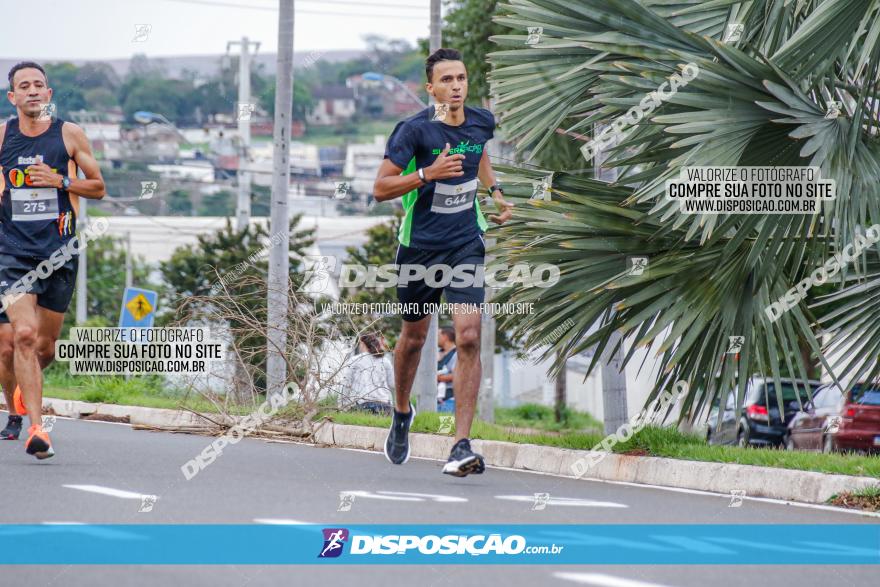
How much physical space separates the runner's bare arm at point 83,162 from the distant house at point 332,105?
144186 mm

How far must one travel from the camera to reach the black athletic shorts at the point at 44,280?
833cm

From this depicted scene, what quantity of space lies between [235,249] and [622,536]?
3521 cm

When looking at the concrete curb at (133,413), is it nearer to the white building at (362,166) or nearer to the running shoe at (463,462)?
the running shoe at (463,462)

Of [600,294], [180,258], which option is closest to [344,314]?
[600,294]

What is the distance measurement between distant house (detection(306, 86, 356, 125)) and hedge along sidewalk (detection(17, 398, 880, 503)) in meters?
142

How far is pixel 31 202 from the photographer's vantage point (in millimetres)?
8352

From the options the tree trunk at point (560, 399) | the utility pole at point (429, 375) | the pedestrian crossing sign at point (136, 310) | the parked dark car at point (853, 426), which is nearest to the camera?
the utility pole at point (429, 375)

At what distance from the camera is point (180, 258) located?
4762cm

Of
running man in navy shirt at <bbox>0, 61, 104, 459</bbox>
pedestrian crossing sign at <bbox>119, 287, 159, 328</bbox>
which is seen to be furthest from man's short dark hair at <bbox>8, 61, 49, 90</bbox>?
pedestrian crossing sign at <bbox>119, 287, 159, 328</bbox>

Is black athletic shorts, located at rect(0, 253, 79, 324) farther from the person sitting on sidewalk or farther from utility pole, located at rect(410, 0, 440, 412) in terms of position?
utility pole, located at rect(410, 0, 440, 412)

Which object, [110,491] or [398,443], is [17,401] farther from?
[110,491]

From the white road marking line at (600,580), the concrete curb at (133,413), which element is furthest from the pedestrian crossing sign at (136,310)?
the white road marking line at (600,580)

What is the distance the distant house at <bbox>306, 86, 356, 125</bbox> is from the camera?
504 feet

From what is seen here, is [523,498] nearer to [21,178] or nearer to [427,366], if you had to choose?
[21,178]
